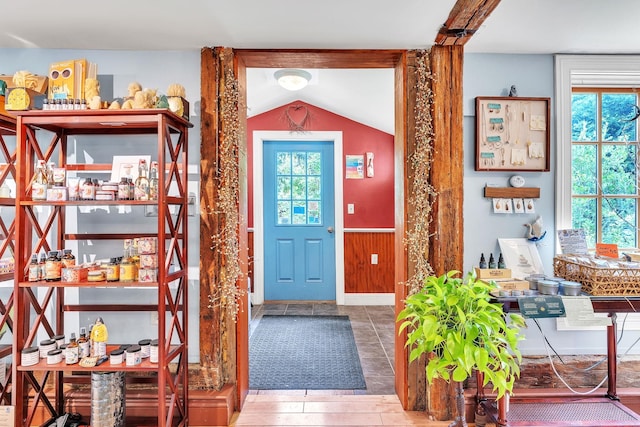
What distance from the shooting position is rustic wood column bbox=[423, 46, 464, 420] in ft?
6.97

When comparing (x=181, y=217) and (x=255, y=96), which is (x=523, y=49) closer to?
(x=181, y=217)

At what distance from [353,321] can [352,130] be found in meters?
2.21

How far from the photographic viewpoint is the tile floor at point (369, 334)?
255 centimetres

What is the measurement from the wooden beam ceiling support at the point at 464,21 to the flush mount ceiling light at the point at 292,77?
5.02 feet

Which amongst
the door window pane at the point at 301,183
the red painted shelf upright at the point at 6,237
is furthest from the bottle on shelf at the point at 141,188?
the door window pane at the point at 301,183

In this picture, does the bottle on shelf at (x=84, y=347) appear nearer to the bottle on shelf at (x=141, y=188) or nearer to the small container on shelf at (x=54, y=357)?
the small container on shelf at (x=54, y=357)

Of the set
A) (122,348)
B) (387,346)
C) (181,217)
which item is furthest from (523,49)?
(122,348)

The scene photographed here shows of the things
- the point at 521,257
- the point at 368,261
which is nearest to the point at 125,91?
the point at 521,257

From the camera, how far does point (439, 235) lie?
213 centimetres

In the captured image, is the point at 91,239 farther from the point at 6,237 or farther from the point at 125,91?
the point at 125,91

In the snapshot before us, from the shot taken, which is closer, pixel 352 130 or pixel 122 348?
pixel 122 348

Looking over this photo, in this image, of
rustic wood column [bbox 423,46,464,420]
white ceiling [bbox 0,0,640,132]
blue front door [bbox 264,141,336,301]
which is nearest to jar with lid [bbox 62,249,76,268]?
white ceiling [bbox 0,0,640,132]

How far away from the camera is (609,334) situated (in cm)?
207

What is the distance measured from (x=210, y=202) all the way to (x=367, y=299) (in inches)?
117
